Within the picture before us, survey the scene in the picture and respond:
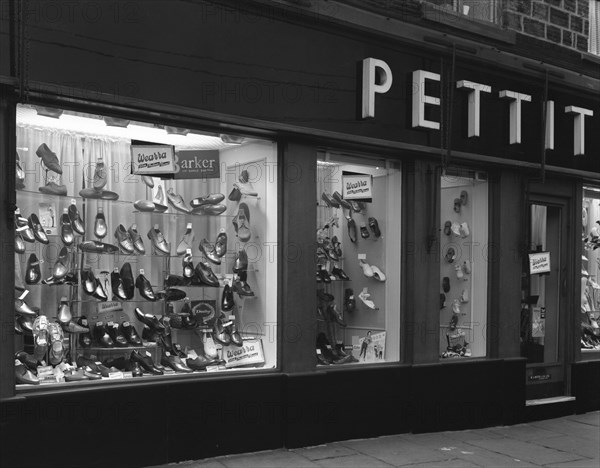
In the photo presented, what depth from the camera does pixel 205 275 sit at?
24.5ft

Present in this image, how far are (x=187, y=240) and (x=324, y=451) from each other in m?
2.43

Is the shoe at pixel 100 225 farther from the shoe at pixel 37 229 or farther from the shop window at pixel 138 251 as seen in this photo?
the shoe at pixel 37 229

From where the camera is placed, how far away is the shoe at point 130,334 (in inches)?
275

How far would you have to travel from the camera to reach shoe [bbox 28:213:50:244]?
6519 millimetres

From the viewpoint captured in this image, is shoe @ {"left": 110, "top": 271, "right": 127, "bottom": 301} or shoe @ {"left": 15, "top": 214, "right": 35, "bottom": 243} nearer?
shoe @ {"left": 15, "top": 214, "right": 35, "bottom": 243}

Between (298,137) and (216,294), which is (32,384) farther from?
(298,137)

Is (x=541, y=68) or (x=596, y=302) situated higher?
(x=541, y=68)

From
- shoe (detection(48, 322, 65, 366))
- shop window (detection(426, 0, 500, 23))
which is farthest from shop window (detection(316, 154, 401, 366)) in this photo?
shoe (detection(48, 322, 65, 366))

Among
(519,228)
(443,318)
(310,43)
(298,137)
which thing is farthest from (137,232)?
(519,228)

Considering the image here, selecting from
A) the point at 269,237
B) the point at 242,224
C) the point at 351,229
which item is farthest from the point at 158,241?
the point at 351,229

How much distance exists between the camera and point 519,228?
9328mm

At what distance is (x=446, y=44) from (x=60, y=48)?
14.5 feet

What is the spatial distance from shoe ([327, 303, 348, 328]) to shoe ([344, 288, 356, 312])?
0.39ft

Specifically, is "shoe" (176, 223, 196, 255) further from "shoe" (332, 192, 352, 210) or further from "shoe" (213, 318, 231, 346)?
"shoe" (332, 192, 352, 210)
